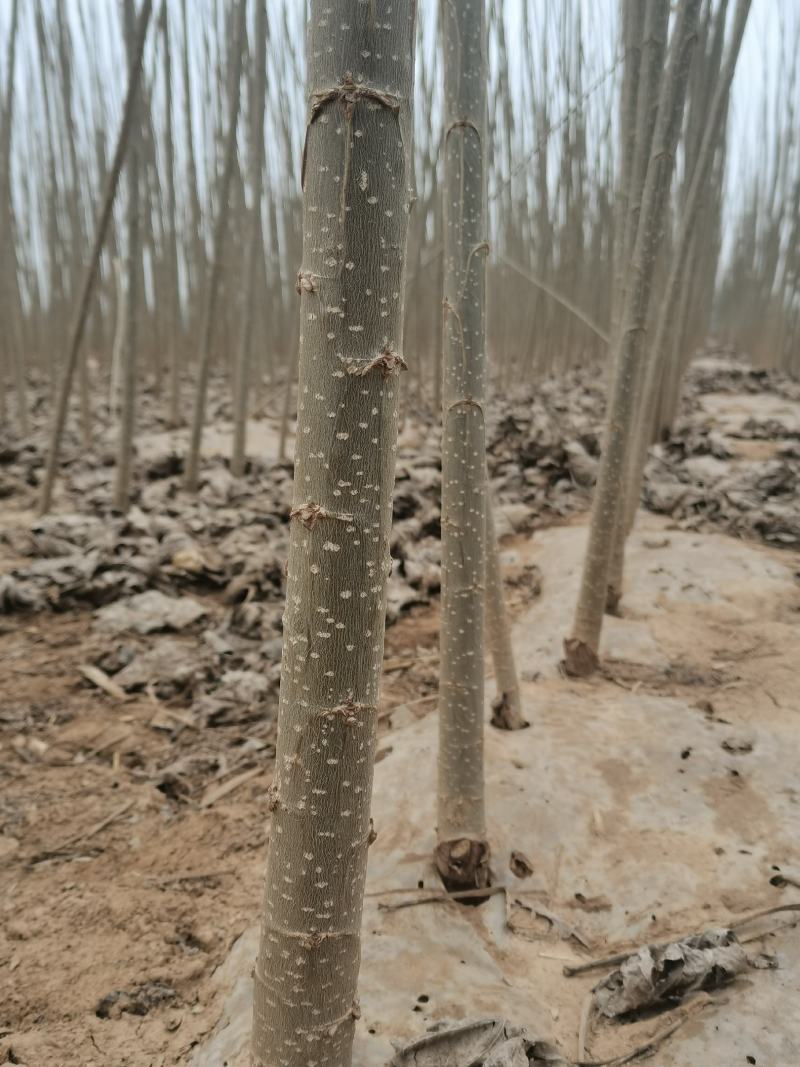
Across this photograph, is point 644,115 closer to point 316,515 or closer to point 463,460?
point 463,460

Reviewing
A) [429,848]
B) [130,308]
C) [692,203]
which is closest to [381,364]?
[429,848]

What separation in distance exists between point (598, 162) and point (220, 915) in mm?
7165

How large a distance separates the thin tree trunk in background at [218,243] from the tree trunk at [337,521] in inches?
143

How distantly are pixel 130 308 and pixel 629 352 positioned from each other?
9.70 ft

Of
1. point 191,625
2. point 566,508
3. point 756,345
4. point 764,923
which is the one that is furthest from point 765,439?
point 756,345

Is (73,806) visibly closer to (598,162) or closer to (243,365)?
(243,365)

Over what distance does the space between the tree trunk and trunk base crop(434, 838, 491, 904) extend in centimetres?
60

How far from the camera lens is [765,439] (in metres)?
5.21

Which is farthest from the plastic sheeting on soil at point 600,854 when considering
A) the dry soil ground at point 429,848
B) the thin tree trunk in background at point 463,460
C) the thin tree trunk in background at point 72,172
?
the thin tree trunk in background at point 72,172

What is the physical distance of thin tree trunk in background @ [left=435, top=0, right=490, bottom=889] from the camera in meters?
1.37

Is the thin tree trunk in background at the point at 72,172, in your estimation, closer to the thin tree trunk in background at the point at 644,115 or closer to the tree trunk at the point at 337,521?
the thin tree trunk in background at the point at 644,115

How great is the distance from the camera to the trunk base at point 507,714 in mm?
2100

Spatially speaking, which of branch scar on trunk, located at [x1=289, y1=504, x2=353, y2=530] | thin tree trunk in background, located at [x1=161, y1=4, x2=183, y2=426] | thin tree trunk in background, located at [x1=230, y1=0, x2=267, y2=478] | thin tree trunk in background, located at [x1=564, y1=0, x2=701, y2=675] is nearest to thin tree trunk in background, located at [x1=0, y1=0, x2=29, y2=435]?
thin tree trunk in background, located at [x1=161, y1=4, x2=183, y2=426]

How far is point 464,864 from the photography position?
1565mm
